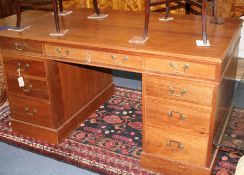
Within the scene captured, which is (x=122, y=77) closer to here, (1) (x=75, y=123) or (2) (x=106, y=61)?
(1) (x=75, y=123)

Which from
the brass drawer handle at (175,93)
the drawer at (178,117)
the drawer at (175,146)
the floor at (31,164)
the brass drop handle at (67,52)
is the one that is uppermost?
the brass drop handle at (67,52)

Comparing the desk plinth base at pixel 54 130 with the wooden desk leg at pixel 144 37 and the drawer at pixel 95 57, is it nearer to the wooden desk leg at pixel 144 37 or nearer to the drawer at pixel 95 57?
the drawer at pixel 95 57

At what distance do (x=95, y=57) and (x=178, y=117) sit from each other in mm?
699

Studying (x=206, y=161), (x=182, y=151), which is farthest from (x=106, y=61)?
(x=206, y=161)

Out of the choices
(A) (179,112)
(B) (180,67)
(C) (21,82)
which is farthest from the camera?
(C) (21,82)

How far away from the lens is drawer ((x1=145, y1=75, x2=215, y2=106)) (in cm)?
197

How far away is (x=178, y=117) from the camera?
2.13 m

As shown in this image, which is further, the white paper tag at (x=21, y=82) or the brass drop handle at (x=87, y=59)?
the white paper tag at (x=21, y=82)

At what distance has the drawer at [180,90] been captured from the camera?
1.97 metres

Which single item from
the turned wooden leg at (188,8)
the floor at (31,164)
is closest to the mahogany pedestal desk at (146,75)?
the floor at (31,164)

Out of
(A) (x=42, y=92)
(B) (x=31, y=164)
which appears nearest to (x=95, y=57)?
(A) (x=42, y=92)

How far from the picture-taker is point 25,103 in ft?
8.92

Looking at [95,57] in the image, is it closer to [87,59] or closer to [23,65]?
[87,59]

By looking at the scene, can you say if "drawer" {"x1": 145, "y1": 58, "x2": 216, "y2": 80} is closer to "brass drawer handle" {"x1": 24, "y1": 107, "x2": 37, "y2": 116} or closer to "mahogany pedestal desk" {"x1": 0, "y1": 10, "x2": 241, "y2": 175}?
"mahogany pedestal desk" {"x1": 0, "y1": 10, "x2": 241, "y2": 175}
